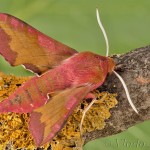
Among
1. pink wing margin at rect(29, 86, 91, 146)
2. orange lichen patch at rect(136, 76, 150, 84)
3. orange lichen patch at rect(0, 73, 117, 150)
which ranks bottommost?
orange lichen patch at rect(0, 73, 117, 150)

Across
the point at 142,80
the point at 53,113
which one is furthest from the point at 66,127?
the point at 142,80

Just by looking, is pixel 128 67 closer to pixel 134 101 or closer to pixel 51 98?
pixel 134 101

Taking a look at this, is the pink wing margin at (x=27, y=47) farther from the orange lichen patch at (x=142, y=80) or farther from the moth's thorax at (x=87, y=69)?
the orange lichen patch at (x=142, y=80)

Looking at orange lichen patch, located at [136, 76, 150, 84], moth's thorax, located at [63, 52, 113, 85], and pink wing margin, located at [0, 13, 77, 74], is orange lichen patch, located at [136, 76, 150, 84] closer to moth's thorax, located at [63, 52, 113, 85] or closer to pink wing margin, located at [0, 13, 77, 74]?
moth's thorax, located at [63, 52, 113, 85]

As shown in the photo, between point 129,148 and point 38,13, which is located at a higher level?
point 38,13

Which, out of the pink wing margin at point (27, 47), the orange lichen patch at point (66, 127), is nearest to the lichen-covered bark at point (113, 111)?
the orange lichen patch at point (66, 127)

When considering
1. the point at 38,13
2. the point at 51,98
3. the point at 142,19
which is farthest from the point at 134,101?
the point at 38,13

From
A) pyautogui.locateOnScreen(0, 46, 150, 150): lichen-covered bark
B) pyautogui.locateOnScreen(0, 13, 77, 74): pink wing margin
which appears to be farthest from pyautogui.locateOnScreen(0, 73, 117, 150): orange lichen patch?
pyautogui.locateOnScreen(0, 13, 77, 74): pink wing margin

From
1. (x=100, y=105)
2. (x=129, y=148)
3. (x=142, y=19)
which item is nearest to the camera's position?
(x=100, y=105)
